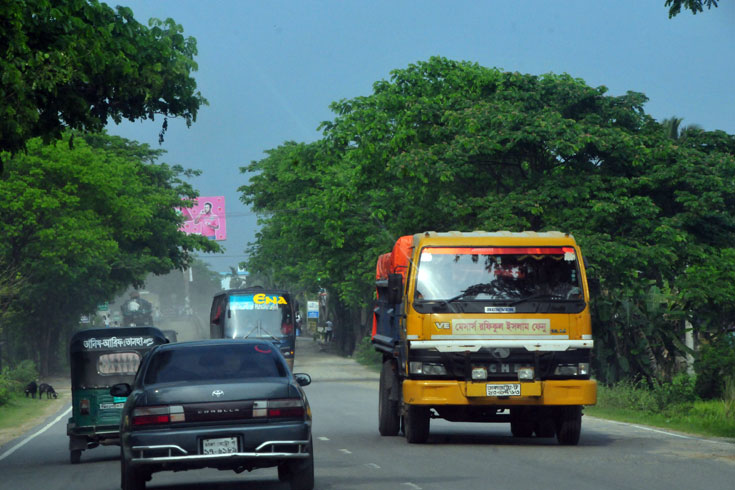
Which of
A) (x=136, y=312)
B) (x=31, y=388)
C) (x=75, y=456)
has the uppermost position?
(x=136, y=312)

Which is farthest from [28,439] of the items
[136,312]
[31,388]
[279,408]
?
[136,312]

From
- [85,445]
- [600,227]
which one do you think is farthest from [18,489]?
[600,227]

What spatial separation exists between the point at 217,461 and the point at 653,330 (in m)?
22.7

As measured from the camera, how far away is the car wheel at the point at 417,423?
1781 centimetres

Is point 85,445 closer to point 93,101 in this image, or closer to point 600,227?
point 93,101

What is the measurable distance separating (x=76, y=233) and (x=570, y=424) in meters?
34.3

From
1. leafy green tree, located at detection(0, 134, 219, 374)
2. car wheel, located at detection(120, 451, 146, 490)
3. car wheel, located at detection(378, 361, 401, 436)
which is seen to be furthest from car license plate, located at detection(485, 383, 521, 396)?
leafy green tree, located at detection(0, 134, 219, 374)

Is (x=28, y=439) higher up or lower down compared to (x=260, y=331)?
lower down

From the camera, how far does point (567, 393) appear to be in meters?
16.7

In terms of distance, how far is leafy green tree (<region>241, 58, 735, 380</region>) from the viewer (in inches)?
1316

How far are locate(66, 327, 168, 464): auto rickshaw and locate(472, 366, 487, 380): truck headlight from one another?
17.5 feet

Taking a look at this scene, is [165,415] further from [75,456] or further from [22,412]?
[22,412]

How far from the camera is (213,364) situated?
39.0 ft

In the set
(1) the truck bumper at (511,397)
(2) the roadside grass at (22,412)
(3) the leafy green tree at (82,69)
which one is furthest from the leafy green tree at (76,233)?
(1) the truck bumper at (511,397)
